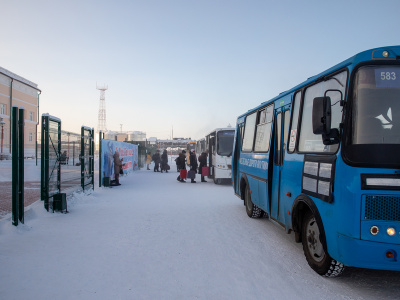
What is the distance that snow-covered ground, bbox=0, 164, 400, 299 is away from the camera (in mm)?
3738

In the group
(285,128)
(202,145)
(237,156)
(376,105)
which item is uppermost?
(376,105)

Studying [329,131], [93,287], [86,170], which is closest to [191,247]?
[93,287]

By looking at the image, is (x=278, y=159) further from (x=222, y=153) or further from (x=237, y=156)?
(x=222, y=153)

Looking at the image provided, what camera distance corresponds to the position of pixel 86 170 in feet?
38.0

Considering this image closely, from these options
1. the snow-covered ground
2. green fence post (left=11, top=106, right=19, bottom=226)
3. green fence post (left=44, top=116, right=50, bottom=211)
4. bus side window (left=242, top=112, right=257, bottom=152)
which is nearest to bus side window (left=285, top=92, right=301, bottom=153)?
the snow-covered ground

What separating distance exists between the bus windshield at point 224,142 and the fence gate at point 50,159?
29.0ft

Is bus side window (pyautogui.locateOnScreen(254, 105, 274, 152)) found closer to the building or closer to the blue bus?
the blue bus

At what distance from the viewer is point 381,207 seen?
3.41 metres

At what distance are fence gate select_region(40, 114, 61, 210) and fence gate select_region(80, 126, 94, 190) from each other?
7.83ft

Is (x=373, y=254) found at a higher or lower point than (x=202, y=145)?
lower

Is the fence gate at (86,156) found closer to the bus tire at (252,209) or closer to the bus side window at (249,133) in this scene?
the bus side window at (249,133)

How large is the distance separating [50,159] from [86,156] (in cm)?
364

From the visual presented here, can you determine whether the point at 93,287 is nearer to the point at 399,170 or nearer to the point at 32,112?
the point at 399,170

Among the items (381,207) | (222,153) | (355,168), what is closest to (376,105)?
(355,168)
